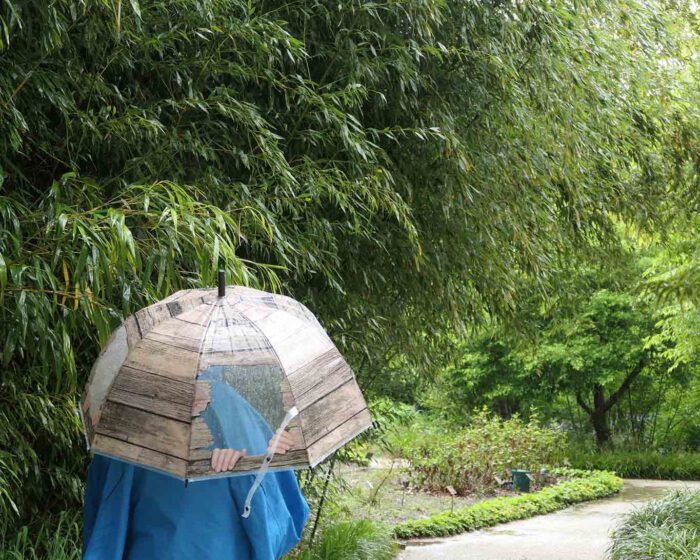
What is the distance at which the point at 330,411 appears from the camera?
5.40 feet

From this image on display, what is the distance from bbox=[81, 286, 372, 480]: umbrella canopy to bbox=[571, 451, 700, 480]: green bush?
1323 cm

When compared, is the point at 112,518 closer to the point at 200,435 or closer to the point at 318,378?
the point at 200,435

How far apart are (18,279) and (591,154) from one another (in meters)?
4.09

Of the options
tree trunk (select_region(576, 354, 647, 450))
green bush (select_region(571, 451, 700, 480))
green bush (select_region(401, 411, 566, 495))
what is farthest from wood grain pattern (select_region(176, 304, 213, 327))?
tree trunk (select_region(576, 354, 647, 450))

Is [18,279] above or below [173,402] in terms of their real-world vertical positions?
above

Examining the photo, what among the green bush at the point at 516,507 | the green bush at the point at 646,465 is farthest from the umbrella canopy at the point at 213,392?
the green bush at the point at 646,465

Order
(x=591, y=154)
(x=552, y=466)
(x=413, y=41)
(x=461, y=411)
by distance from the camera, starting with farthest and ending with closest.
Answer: (x=461, y=411)
(x=552, y=466)
(x=591, y=154)
(x=413, y=41)

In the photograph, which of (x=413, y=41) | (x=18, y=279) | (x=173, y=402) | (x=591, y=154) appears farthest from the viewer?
(x=591, y=154)

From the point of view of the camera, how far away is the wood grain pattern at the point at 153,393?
154cm

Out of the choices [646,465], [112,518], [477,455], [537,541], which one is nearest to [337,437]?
[112,518]

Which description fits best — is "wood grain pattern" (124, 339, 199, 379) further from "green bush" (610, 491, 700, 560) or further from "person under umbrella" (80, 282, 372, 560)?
"green bush" (610, 491, 700, 560)

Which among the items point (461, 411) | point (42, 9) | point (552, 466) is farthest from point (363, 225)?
point (461, 411)

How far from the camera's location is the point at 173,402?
1546mm

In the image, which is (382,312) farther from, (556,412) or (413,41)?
(556,412)
